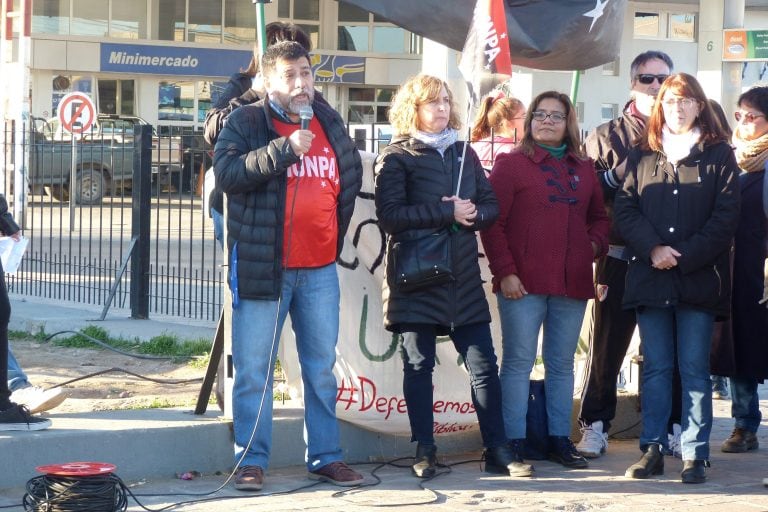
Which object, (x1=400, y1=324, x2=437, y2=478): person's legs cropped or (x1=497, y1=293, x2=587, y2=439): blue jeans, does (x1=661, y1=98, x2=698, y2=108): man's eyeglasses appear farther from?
(x1=400, y1=324, x2=437, y2=478): person's legs cropped

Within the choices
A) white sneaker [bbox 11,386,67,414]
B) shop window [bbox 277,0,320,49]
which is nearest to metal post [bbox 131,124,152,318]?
white sneaker [bbox 11,386,67,414]

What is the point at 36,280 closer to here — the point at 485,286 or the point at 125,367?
the point at 125,367

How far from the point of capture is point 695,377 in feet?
20.5

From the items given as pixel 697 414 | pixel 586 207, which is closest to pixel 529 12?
pixel 586 207

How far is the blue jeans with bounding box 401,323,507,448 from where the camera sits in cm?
618

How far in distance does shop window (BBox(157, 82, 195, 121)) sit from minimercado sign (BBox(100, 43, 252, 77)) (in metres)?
0.52

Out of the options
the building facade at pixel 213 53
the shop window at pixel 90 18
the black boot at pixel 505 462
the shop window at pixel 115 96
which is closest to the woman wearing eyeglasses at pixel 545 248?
the black boot at pixel 505 462

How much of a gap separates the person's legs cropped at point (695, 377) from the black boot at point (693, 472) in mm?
25

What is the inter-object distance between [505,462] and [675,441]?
1.13m

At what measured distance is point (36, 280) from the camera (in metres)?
13.4

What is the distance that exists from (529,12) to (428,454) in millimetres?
2481

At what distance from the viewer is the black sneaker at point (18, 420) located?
586 centimetres

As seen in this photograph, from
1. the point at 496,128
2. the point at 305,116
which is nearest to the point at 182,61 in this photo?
the point at 496,128

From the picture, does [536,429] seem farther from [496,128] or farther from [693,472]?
[496,128]
